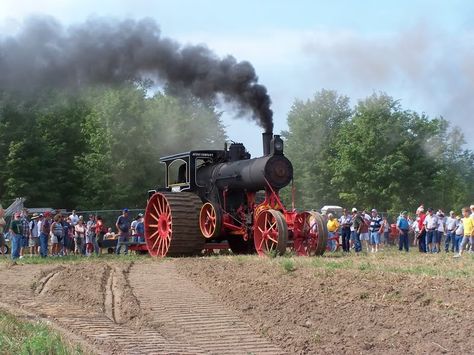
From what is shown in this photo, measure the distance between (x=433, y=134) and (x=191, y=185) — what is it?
1862cm

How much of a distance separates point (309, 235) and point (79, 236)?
402 inches

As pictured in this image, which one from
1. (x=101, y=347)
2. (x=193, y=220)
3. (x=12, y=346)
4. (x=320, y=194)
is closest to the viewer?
(x=12, y=346)

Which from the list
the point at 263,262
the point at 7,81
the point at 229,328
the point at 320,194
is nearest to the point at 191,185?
the point at 263,262

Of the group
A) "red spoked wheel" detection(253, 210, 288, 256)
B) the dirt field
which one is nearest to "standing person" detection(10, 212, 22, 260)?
the dirt field

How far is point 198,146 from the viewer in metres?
48.7

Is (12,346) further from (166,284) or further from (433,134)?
(433,134)

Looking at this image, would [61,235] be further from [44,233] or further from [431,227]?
[431,227]

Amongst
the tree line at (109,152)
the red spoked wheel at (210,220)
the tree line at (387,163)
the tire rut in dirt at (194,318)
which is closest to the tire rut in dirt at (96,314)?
the tire rut in dirt at (194,318)

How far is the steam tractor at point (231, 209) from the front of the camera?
17656mm

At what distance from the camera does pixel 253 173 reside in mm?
18375

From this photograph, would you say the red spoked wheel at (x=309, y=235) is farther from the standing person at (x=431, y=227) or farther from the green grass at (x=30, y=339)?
the green grass at (x=30, y=339)

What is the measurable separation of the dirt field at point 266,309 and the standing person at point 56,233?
Result: 27.7 feet

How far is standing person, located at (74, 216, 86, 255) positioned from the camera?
24.7 metres

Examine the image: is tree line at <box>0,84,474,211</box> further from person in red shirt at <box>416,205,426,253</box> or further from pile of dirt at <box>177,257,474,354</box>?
pile of dirt at <box>177,257,474,354</box>
